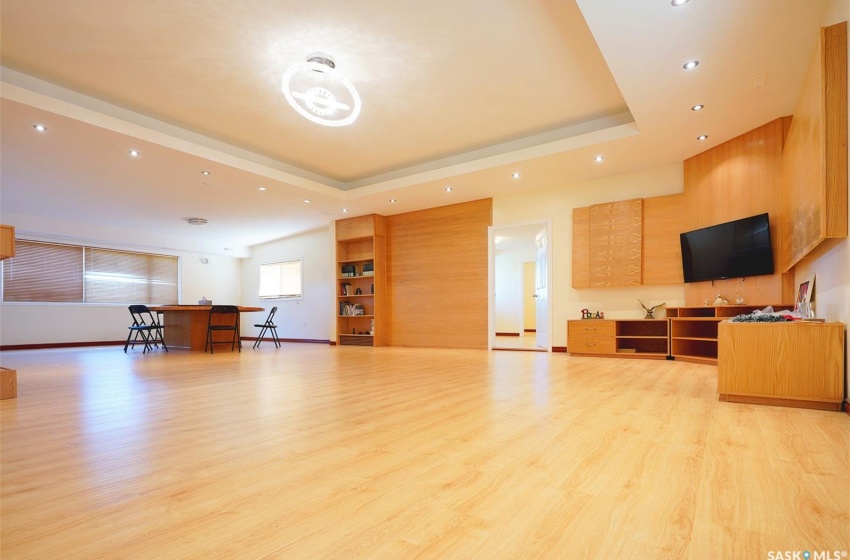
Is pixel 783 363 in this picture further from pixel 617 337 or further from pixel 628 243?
pixel 628 243

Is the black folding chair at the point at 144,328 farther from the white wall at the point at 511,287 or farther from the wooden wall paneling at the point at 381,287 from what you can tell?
the white wall at the point at 511,287

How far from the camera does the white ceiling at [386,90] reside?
3.29m

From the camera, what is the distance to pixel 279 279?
1135 cm

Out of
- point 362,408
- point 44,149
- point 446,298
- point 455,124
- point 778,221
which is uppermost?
point 455,124

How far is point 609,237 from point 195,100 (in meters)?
5.84

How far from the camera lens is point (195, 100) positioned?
4.66 meters

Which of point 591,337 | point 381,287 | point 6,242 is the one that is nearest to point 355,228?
point 381,287

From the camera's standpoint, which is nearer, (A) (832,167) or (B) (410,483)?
(B) (410,483)

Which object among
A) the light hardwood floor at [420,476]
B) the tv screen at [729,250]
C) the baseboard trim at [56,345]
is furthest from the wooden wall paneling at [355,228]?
the light hardwood floor at [420,476]

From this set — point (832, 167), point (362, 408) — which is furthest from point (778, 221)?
point (362, 408)

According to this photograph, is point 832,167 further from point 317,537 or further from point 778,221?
point 317,537

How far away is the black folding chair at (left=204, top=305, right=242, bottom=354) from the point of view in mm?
7277

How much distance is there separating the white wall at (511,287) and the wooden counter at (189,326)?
717 centimetres

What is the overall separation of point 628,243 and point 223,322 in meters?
7.54
